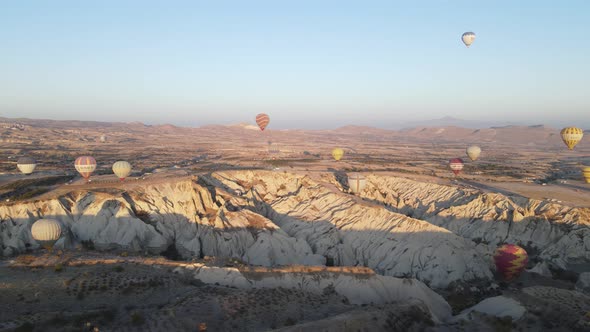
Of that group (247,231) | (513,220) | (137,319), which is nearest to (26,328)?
(137,319)

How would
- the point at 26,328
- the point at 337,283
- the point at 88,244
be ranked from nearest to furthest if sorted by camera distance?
the point at 26,328 → the point at 337,283 → the point at 88,244

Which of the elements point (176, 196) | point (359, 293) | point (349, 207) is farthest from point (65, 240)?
point (349, 207)

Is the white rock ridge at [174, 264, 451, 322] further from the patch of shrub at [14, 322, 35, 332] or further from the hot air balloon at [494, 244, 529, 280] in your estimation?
the patch of shrub at [14, 322, 35, 332]

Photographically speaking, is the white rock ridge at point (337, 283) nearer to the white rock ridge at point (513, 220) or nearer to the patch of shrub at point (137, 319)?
the patch of shrub at point (137, 319)

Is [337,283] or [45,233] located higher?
[45,233]

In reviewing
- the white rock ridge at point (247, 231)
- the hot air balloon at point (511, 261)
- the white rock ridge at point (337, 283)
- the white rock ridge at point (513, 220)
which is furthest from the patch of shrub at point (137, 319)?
the white rock ridge at point (513, 220)

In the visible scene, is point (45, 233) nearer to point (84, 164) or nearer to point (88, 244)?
point (88, 244)

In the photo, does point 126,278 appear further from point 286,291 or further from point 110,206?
point 110,206
